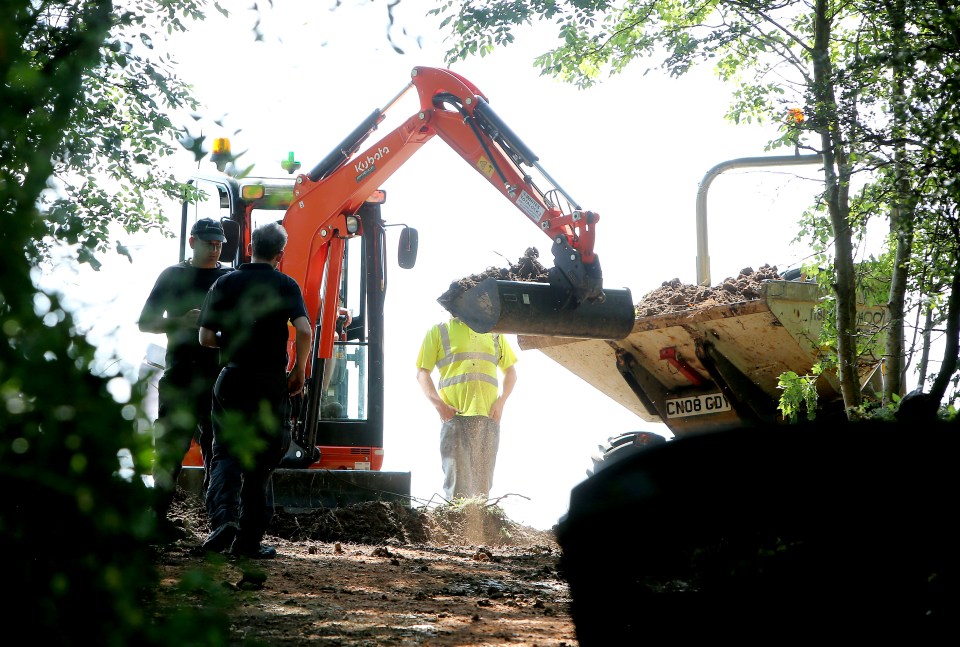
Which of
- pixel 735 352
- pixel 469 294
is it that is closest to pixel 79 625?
pixel 469 294

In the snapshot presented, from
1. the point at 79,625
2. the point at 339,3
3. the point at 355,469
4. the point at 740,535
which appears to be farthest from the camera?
the point at 355,469

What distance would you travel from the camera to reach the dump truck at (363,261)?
7227 millimetres

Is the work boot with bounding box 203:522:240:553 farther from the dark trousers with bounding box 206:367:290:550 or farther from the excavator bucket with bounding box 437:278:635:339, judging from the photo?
the excavator bucket with bounding box 437:278:635:339

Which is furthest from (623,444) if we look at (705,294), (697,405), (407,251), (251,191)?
(251,191)

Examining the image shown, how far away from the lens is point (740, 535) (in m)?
1.62

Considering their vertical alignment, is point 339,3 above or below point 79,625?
above

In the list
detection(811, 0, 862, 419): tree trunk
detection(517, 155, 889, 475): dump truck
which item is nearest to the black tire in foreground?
detection(811, 0, 862, 419): tree trunk

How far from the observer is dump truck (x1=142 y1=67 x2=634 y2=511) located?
723cm

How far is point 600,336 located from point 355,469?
8.02 feet

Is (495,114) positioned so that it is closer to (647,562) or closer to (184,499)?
(184,499)

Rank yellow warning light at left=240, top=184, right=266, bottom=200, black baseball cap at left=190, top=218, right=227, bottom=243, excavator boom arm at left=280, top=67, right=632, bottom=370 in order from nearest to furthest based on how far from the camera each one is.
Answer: black baseball cap at left=190, top=218, right=227, bottom=243, excavator boom arm at left=280, top=67, right=632, bottom=370, yellow warning light at left=240, top=184, right=266, bottom=200

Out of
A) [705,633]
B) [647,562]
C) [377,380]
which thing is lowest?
[705,633]

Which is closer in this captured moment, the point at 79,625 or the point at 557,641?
the point at 79,625

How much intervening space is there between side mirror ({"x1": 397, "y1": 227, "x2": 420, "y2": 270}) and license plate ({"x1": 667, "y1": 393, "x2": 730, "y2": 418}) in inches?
91.5
